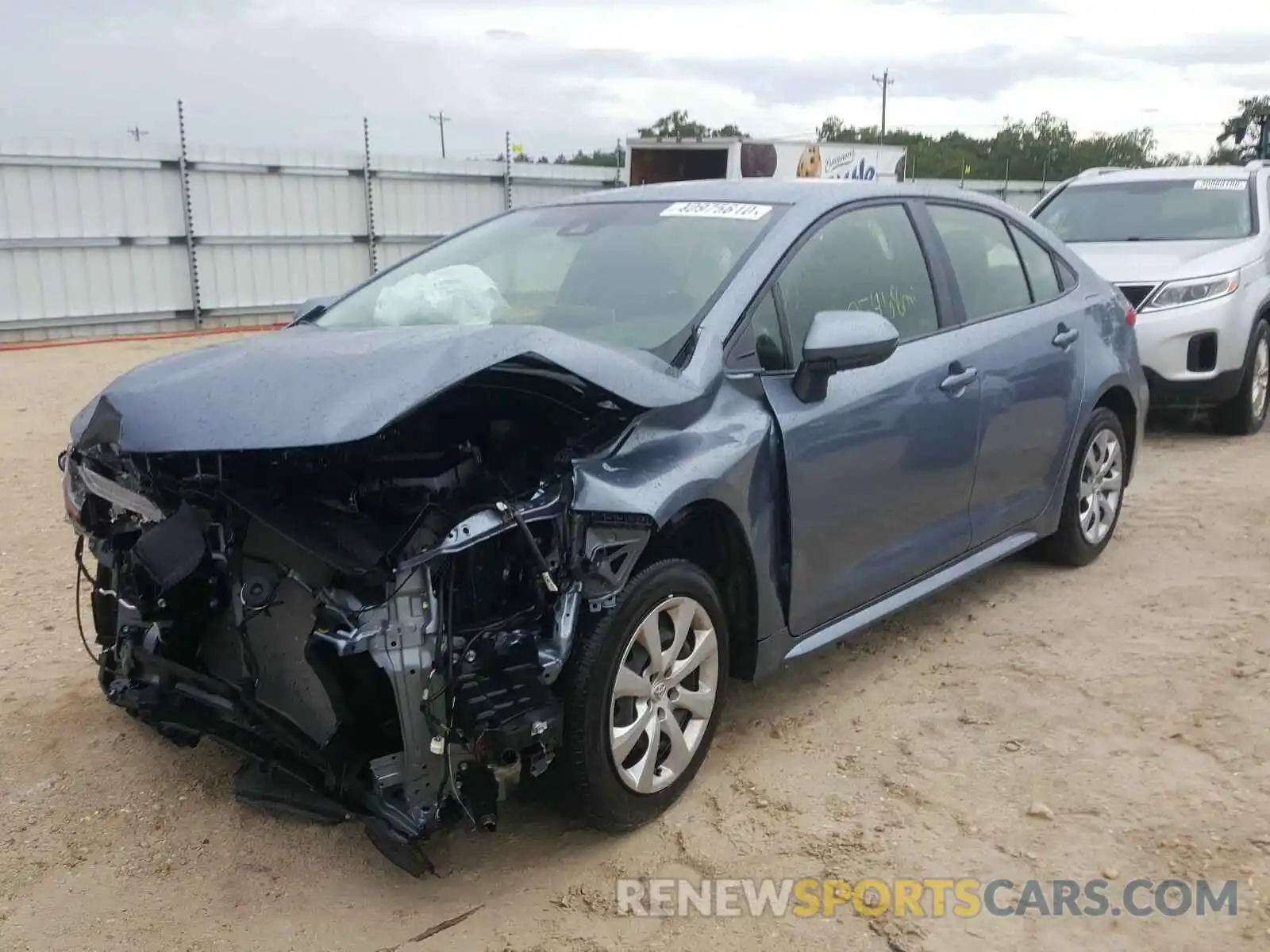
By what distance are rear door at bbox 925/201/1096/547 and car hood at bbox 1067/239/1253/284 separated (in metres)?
3.07

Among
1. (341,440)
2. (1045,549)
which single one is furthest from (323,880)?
(1045,549)

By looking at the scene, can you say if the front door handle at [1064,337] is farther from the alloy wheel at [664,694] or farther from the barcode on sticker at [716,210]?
the alloy wheel at [664,694]

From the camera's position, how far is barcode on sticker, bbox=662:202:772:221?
365cm

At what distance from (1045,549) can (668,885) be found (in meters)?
3.05

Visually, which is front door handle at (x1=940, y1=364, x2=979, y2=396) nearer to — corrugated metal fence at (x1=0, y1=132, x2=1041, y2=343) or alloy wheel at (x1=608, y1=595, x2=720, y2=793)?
alloy wheel at (x1=608, y1=595, x2=720, y2=793)

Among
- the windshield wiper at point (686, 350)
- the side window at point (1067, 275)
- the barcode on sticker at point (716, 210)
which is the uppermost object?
the barcode on sticker at point (716, 210)

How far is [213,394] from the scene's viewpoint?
8.55 ft

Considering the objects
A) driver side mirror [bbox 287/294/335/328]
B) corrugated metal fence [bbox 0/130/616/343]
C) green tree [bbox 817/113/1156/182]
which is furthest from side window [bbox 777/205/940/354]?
green tree [bbox 817/113/1156/182]

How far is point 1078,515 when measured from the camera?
497 centimetres

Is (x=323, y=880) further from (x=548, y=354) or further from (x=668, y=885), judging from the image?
(x=548, y=354)

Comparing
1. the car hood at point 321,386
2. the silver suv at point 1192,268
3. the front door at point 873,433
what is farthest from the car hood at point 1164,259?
the car hood at point 321,386

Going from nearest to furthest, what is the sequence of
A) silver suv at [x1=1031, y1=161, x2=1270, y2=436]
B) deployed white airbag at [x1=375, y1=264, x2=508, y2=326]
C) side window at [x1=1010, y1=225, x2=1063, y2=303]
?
1. deployed white airbag at [x1=375, y1=264, x2=508, y2=326]
2. side window at [x1=1010, y1=225, x2=1063, y2=303]
3. silver suv at [x1=1031, y1=161, x2=1270, y2=436]

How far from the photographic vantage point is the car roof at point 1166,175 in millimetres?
8664

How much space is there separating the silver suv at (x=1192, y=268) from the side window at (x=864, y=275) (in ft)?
12.7
